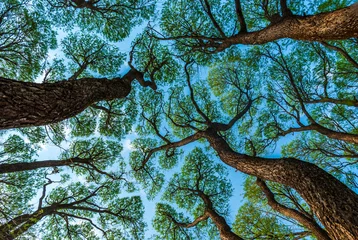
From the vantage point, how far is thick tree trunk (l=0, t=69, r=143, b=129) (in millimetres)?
2996

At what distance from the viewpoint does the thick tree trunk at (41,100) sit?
9.83 feet

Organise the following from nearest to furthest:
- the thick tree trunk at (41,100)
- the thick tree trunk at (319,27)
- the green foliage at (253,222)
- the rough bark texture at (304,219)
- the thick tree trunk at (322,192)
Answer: the thick tree trunk at (322,192) < the thick tree trunk at (41,100) < the thick tree trunk at (319,27) < the rough bark texture at (304,219) < the green foliage at (253,222)

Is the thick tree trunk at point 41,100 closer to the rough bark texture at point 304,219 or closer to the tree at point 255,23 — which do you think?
the tree at point 255,23

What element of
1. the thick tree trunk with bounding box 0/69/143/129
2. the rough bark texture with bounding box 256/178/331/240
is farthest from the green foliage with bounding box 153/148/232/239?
the thick tree trunk with bounding box 0/69/143/129

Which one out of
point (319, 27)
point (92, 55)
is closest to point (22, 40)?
point (92, 55)

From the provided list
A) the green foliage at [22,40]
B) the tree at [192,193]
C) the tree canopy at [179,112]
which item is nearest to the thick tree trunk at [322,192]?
the tree canopy at [179,112]

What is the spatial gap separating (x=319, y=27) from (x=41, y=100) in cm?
526

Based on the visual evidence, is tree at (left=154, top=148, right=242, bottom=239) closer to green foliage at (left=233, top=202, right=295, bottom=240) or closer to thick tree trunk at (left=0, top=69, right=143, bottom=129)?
green foliage at (left=233, top=202, right=295, bottom=240)

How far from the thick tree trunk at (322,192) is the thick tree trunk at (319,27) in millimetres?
2479

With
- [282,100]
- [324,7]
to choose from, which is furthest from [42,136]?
[324,7]

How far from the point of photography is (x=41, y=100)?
3.44 metres

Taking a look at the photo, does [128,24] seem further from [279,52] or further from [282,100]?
[282,100]

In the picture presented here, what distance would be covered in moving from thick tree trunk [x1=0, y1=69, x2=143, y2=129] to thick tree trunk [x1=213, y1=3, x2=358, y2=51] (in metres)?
4.74

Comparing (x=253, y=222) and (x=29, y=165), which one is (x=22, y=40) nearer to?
(x=29, y=165)
